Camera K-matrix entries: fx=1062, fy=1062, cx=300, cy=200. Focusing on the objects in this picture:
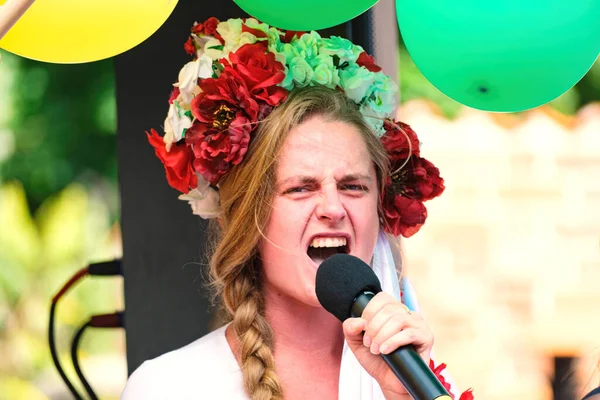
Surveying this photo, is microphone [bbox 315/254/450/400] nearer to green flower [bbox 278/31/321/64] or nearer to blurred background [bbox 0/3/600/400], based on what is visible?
green flower [bbox 278/31/321/64]

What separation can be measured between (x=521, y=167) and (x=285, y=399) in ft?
Result: 9.27

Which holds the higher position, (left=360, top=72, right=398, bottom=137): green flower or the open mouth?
(left=360, top=72, right=398, bottom=137): green flower

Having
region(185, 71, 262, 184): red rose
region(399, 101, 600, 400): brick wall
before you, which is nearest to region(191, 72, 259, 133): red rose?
region(185, 71, 262, 184): red rose

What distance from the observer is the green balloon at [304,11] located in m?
1.93

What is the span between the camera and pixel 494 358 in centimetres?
468

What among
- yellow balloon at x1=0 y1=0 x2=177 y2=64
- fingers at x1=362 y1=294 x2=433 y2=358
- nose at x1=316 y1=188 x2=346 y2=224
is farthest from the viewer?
nose at x1=316 y1=188 x2=346 y2=224

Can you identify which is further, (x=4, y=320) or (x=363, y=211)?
(x=4, y=320)

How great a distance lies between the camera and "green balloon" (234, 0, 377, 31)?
1933 mm

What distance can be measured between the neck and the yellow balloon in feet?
2.35

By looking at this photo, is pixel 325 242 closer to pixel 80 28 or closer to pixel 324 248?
pixel 324 248

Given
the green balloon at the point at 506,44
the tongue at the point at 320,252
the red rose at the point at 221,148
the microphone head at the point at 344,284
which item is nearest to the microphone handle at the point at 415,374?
the microphone head at the point at 344,284

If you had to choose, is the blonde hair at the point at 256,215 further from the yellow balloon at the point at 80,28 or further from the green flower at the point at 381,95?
the yellow balloon at the point at 80,28

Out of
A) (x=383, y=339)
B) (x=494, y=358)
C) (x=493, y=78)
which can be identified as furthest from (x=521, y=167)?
(x=383, y=339)

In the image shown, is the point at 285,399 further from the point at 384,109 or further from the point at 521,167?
the point at 521,167
